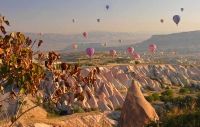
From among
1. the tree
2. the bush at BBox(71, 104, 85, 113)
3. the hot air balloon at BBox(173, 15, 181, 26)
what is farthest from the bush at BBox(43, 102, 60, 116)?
the hot air balloon at BBox(173, 15, 181, 26)

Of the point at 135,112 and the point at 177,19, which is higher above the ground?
the point at 177,19

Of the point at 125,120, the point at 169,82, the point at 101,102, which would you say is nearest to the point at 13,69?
Result: the point at 125,120

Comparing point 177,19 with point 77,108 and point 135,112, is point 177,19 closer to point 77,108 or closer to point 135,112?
point 77,108

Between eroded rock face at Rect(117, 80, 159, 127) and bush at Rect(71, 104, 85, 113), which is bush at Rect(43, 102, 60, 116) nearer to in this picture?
bush at Rect(71, 104, 85, 113)

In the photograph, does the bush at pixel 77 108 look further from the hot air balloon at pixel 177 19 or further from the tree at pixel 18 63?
the hot air balloon at pixel 177 19

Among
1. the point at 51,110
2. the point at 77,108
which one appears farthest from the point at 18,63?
the point at 77,108

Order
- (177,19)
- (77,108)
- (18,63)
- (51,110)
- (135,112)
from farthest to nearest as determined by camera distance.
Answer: (177,19)
(77,108)
(51,110)
(135,112)
(18,63)

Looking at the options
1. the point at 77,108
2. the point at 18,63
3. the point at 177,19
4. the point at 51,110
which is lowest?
the point at 77,108

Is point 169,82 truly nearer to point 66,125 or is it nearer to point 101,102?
point 101,102

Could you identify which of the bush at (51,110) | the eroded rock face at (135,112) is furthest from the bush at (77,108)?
the eroded rock face at (135,112)

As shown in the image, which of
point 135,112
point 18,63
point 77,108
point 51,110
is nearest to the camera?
point 18,63
